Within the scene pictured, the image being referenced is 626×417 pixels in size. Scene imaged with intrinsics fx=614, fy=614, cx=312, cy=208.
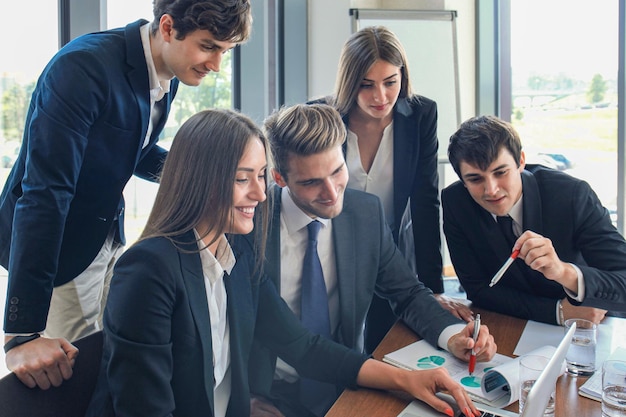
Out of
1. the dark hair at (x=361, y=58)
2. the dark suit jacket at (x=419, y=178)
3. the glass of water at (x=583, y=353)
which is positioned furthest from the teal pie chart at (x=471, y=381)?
the dark hair at (x=361, y=58)

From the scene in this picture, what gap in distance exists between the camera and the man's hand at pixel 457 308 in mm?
1683

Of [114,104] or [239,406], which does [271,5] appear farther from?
[239,406]

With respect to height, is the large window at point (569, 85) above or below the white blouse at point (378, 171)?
above

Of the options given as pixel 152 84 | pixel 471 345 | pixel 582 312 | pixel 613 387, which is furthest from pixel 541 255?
pixel 152 84

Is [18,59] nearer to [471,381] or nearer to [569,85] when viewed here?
[471,381]

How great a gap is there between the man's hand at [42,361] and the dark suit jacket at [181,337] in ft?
0.23

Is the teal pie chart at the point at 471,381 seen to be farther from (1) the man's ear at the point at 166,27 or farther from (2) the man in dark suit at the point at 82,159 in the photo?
(1) the man's ear at the point at 166,27

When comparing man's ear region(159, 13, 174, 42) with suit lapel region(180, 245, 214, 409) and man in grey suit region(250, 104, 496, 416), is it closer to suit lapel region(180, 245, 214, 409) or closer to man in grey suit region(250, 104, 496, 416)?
man in grey suit region(250, 104, 496, 416)

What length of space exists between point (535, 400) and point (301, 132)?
1000mm

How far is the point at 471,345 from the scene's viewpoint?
1.34 meters

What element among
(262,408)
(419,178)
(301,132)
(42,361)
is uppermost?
(301,132)

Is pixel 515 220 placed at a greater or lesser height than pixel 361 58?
lesser

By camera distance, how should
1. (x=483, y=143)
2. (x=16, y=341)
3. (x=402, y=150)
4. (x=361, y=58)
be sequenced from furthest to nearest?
1. (x=402, y=150)
2. (x=361, y=58)
3. (x=483, y=143)
4. (x=16, y=341)

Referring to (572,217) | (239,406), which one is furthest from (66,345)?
(572,217)
